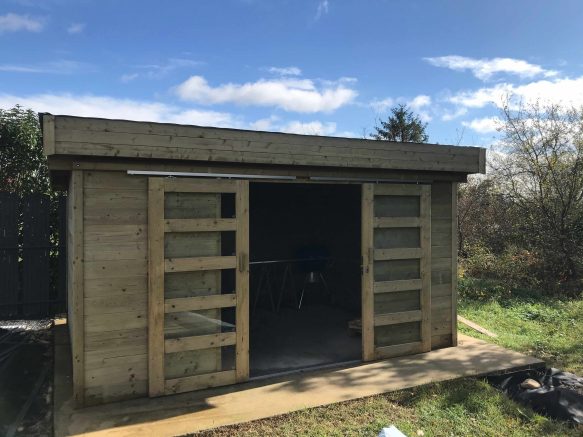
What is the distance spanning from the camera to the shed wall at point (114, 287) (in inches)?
130

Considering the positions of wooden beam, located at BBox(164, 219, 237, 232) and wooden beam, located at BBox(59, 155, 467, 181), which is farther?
wooden beam, located at BBox(164, 219, 237, 232)

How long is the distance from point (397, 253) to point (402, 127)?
19344 millimetres

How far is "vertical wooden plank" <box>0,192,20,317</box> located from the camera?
6227mm

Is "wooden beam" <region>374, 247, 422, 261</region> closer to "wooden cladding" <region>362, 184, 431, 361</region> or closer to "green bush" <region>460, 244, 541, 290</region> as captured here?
"wooden cladding" <region>362, 184, 431, 361</region>

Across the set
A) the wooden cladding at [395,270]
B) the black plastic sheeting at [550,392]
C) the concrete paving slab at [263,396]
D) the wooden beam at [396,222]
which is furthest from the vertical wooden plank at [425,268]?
the black plastic sheeting at [550,392]

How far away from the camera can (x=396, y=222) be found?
14.7 feet

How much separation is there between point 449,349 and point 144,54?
9.27 metres

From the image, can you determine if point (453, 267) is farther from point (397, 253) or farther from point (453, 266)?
point (397, 253)

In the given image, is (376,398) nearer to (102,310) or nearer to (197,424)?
(197,424)

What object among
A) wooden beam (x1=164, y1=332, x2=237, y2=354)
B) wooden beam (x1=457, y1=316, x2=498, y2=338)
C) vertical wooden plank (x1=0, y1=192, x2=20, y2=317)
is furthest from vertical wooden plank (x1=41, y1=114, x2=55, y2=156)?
wooden beam (x1=457, y1=316, x2=498, y2=338)

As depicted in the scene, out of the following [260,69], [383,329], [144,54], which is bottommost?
[383,329]

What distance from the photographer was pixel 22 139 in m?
7.50

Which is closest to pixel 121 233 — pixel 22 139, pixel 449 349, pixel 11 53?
pixel 449 349

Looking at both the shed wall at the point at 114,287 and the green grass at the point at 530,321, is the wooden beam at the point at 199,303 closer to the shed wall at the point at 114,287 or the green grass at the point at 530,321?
the shed wall at the point at 114,287
